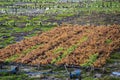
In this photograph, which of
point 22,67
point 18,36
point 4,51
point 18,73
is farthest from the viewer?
point 18,36

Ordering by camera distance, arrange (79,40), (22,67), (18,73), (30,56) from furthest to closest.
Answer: (79,40), (30,56), (22,67), (18,73)

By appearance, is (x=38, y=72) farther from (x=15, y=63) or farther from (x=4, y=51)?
(x=4, y=51)

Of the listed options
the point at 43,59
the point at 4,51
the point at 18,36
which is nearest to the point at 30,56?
the point at 43,59

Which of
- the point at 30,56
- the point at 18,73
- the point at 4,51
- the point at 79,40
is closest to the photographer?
the point at 18,73

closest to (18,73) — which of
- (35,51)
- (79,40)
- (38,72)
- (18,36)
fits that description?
(38,72)

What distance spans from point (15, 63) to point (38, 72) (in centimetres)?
341

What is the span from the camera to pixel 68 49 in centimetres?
3088

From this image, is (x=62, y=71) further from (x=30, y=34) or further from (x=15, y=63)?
(x=30, y=34)

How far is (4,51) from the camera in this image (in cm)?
3184

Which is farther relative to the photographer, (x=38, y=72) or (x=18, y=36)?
(x=18, y=36)

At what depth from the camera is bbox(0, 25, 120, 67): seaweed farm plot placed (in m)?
27.6

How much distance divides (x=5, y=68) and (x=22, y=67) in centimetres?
143

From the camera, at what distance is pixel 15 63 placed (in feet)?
91.5

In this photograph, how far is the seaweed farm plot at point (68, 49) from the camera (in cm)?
2756
